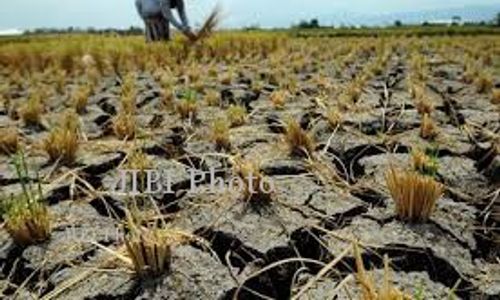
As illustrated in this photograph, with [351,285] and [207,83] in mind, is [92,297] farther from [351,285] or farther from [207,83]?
[207,83]

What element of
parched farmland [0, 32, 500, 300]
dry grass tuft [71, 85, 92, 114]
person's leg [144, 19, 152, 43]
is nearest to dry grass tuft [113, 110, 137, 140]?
parched farmland [0, 32, 500, 300]

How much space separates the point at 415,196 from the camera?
8.85ft

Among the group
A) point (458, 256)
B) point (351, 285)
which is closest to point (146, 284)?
point (351, 285)

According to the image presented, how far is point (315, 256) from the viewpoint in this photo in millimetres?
2555

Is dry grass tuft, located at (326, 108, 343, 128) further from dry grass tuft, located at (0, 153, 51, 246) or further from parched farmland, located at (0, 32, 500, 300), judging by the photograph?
dry grass tuft, located at (0, 153, 51, 246)

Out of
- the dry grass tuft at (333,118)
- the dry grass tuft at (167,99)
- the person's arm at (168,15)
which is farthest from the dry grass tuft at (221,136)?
the person's arm at (168,15)

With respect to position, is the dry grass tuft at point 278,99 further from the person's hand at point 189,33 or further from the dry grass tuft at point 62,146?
the person's hand at point 189,33

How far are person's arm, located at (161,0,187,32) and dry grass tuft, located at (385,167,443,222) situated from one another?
8.83m

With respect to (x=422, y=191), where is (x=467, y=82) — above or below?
→ below

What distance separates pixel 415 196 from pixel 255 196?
2.04ft

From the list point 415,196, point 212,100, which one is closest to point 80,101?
point 212,100

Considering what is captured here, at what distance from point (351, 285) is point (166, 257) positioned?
549 millimetres

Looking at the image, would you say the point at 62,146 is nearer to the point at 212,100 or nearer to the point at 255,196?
the point at 255,196

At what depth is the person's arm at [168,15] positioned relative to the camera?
1123 cm
